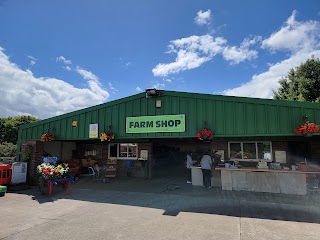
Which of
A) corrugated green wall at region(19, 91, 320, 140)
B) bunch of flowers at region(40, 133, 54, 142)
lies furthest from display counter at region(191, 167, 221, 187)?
bunch of flowers at region(40, 133, 54, 142)

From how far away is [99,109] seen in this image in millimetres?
12562

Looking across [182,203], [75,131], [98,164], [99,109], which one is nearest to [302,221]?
[182,203]

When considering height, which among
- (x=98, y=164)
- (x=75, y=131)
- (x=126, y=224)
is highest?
(x=75, y=131)

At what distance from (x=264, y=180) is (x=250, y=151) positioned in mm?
3067

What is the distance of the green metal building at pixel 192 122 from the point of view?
9344 millimetres

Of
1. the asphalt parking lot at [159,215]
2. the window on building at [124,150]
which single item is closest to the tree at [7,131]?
the window on building at [124,150]

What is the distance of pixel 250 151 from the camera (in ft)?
45.1

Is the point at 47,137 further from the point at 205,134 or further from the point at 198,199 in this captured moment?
the point at 198,199

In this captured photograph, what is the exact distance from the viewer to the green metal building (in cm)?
934

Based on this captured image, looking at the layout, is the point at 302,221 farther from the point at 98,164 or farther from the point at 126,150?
the point at 98,164

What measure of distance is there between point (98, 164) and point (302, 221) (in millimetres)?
12727

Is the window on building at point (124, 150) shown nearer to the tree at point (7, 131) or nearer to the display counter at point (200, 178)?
the display counter at point (200, 178)

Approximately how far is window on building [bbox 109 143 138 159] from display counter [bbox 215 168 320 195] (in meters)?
6.31

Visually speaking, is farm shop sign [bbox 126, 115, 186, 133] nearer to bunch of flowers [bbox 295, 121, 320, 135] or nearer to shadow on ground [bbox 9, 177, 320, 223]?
shadow on ground [bbox 9, 177, 320, 223]
